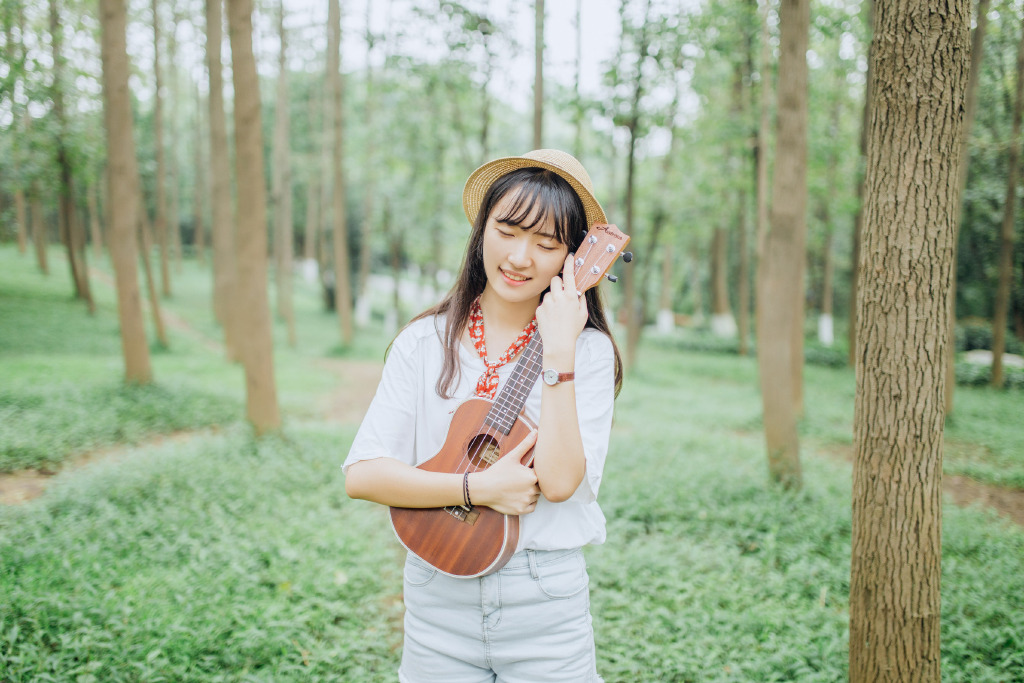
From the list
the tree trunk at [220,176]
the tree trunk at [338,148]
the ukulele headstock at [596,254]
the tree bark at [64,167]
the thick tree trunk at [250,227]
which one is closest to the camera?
the ukulele headstock at [596,254]

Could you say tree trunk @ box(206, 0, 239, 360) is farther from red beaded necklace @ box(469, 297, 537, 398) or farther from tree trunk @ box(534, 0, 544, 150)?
red beaded necklace @ box(469, 297, 537, 398)

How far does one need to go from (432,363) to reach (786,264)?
5183 mm

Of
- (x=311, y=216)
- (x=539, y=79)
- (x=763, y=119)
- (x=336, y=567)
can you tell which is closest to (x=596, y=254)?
(x=336, y=567)

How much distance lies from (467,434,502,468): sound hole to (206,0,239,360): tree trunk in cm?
1068

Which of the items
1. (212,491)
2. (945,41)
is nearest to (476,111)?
(212,491)

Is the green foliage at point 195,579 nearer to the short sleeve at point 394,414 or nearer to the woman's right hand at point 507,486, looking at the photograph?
the short sleeve at point 394,414

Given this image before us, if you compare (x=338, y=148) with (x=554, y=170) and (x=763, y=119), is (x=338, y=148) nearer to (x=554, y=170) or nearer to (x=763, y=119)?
(x=763, y=119)

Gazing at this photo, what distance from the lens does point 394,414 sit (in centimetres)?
161

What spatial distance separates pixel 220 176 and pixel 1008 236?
46.4ft

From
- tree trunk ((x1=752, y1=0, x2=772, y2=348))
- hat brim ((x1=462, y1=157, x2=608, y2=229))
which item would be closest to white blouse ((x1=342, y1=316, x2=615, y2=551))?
hat brim ((x1=462, y1=157, x2=608, y2=229))

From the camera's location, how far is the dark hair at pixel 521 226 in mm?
1602

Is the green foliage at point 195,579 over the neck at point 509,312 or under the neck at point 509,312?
under

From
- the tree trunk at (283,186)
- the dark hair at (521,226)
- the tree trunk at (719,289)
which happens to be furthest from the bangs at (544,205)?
the tree trunk at (719,289)

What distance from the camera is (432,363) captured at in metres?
1.69
